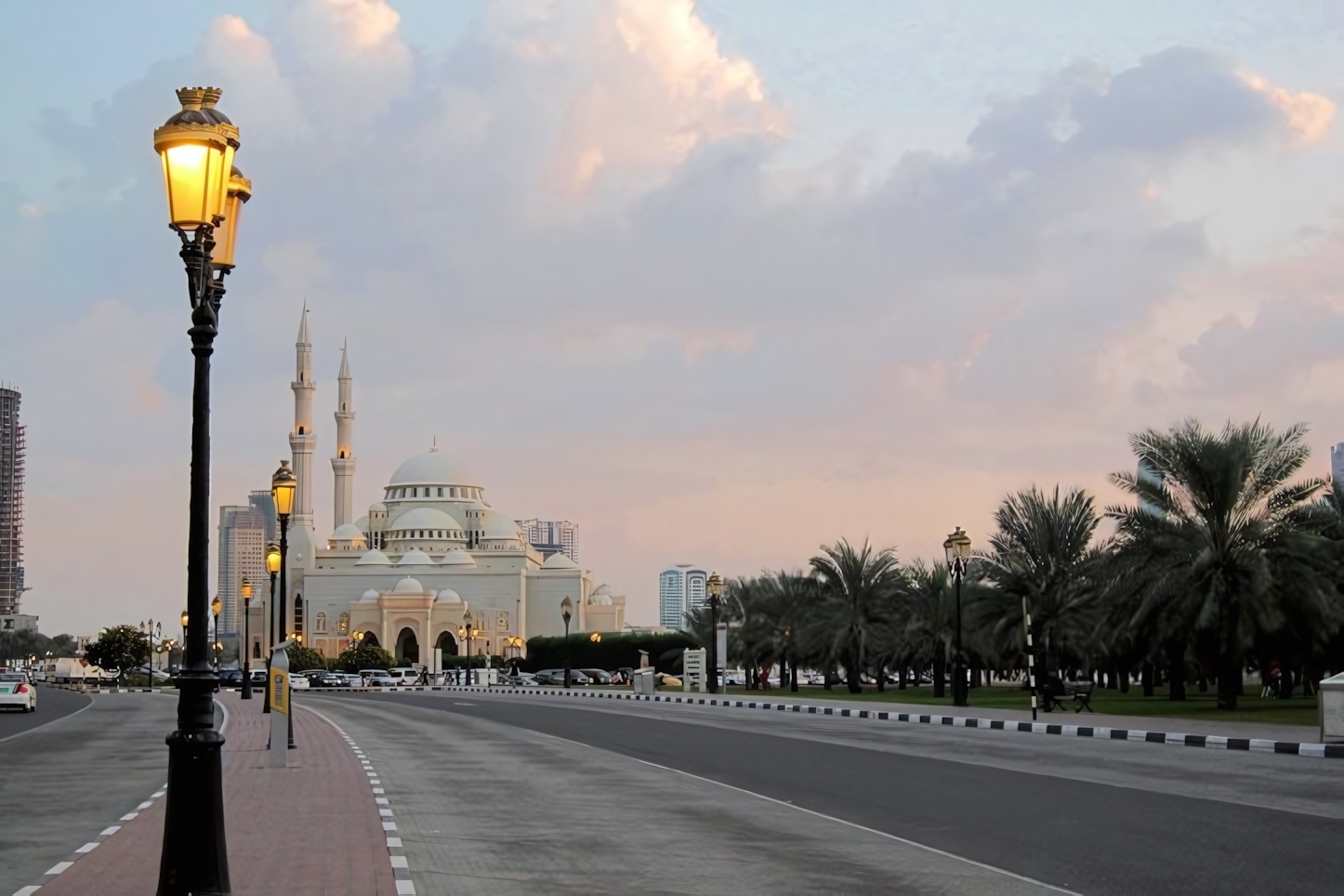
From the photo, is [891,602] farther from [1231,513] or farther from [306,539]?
[306,539]

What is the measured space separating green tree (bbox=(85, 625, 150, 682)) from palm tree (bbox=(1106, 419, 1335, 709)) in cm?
8383

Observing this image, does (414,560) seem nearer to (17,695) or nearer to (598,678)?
(598,678)

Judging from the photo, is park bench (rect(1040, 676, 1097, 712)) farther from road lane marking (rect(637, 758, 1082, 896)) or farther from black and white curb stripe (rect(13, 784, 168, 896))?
black and white curb stripe (rect(13, 784, 168, 896))

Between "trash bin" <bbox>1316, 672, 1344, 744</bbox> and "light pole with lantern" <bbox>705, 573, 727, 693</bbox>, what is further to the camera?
"light pole with lantern" <bbox>705, 573, 727, 693</bbox>

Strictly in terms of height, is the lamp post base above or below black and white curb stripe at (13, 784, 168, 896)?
above

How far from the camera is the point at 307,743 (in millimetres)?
24422

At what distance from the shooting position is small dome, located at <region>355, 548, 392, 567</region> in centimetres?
12788

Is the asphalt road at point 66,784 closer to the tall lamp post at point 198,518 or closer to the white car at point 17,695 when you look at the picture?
the tall lamp post at point 198,518

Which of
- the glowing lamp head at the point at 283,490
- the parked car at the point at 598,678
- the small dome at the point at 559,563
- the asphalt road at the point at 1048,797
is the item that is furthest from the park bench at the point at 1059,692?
the small dome at the point at 559,563

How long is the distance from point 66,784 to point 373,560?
11268cm

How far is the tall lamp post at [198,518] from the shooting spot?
7.68 metres

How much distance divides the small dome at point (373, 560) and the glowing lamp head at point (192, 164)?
12118 centimetres

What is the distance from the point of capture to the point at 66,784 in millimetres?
17125

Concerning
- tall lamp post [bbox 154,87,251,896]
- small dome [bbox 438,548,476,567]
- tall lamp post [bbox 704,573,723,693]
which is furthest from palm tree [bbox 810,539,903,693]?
small dome [bbox 438,548,476,567]
